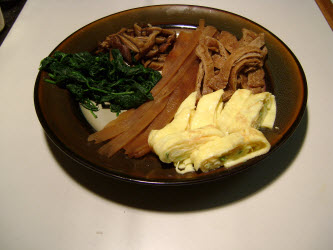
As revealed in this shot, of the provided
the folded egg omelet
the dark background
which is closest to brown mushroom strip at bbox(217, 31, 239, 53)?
the folded egg omelet

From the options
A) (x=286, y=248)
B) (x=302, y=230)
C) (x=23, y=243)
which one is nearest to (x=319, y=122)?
(x=302, y=230)

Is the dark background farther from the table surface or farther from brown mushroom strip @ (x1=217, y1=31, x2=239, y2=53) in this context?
brown mushroom strip @ (x1=217, y1=31, x2=239, y2=53)

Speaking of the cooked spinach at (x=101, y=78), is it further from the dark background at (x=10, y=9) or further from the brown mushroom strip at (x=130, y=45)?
the dark background at (x=10, y=9)

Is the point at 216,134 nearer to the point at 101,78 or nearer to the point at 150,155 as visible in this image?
the point at 150,155

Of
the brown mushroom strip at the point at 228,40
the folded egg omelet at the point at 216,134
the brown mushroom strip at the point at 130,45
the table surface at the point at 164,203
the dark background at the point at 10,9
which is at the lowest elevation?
the table surface at the point at 164,203

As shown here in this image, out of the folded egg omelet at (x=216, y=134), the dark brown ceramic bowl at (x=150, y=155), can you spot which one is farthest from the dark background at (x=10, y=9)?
the folded egg omelet at (x=216, y=134)

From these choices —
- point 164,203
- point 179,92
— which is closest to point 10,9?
point 179,92
